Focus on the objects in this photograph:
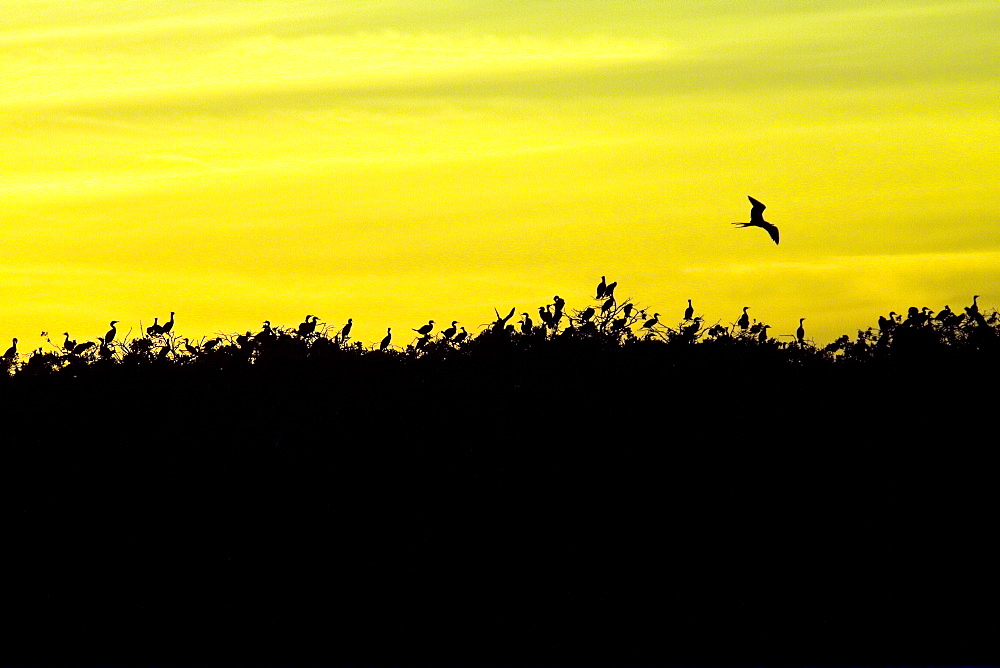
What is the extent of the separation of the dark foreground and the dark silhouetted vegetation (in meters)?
0.04

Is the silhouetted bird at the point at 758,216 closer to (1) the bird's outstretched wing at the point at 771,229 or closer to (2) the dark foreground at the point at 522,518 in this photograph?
(1) the bird's outstretched wing at the point at 771,229

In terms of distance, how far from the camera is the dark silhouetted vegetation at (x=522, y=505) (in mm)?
23766

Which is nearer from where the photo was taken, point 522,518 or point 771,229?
point 522,518

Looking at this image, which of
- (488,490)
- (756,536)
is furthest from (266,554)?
(756,536)

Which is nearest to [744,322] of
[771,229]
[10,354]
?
[771,229]

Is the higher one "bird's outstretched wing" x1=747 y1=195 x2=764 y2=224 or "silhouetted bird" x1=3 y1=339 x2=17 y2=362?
"bird's outstretched wing" x1=747 y1=195 x2=764 y2=224

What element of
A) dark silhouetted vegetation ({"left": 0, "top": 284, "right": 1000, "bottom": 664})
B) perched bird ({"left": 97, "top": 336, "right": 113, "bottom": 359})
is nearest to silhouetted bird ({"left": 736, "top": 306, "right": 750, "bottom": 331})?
dark silhouetted vegetation ({"left": 0, "top": 284, "right": 1000, "bottom": 664})

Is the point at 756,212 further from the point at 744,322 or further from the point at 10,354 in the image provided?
the point at 10,354

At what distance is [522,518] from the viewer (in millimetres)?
25047

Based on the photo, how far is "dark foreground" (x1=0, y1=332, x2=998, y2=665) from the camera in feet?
77.8

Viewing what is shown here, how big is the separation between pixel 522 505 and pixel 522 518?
0.84ft

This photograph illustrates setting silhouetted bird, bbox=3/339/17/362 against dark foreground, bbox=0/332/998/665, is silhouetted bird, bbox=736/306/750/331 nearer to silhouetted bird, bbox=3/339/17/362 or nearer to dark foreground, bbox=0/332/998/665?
dark foreground, bbox=0/332/998/665

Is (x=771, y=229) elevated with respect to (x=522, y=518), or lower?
elevated

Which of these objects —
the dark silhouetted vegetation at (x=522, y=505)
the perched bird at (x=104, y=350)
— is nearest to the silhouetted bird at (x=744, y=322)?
the dark silhouetted vegetation at (x=522, y=505)
